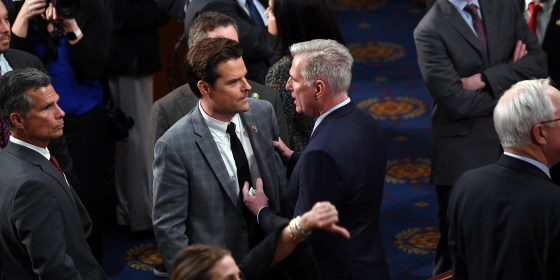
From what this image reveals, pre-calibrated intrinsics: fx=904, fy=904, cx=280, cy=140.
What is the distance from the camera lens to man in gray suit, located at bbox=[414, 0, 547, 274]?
425 centimetres

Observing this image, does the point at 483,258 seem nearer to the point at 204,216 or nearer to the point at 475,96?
the point at 204,216

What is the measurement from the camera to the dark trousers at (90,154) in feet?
14.8

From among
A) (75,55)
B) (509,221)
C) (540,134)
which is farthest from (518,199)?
(75,55)

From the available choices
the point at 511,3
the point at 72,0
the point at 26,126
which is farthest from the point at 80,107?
the point at 511,3

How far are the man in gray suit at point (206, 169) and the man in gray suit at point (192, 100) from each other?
456 mm

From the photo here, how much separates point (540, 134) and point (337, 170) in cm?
68

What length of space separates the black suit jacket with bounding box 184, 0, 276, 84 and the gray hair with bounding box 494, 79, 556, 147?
172 cm

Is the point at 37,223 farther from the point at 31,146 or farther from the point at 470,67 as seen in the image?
the point at 470,67

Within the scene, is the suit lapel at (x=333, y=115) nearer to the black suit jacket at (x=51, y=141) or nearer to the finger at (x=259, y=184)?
the finger at (x=259, y=184)

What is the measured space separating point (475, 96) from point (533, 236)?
159 cm

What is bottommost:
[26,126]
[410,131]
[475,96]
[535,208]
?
[410,131]

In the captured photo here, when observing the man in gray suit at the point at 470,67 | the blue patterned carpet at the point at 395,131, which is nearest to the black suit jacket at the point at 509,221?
the man in gray suit at the point at 470,67

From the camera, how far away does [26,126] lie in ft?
10.3

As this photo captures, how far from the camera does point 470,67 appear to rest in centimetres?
428
